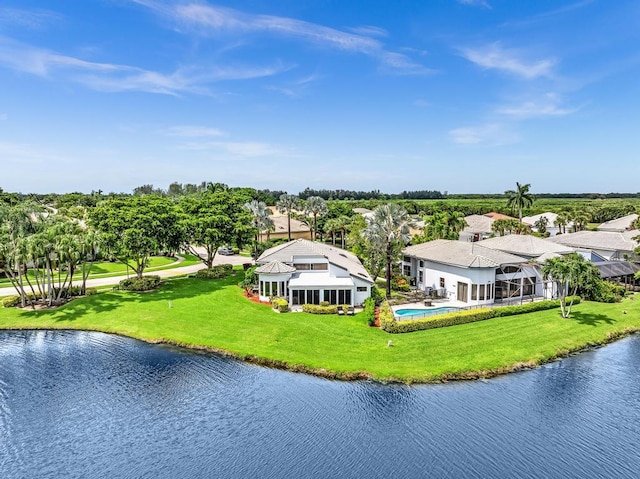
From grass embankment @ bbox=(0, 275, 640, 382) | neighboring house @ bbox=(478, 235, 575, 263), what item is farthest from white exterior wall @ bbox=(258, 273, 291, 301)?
neighboring house @ bbox=(478, 235, 575, 263)

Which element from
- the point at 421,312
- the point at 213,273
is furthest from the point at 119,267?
the point at 421,312

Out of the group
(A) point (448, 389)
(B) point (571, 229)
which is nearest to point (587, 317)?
(A) point (448, 389)

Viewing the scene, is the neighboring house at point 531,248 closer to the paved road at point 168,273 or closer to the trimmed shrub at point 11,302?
the paved road at point 168,273

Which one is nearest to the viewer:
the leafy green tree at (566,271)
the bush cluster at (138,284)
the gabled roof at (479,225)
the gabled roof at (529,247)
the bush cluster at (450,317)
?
the bush cluster at (450,317)

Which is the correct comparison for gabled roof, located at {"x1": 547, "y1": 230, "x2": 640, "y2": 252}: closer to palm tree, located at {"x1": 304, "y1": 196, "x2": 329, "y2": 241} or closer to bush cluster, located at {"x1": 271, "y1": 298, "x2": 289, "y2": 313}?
palm tree, located at {"x1": 304, "y1": 196, "x2": 329, "y2": 241}

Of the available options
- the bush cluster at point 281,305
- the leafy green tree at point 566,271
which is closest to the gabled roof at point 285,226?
the bush cluster at point 281,305

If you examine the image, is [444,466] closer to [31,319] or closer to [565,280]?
[565,280]
